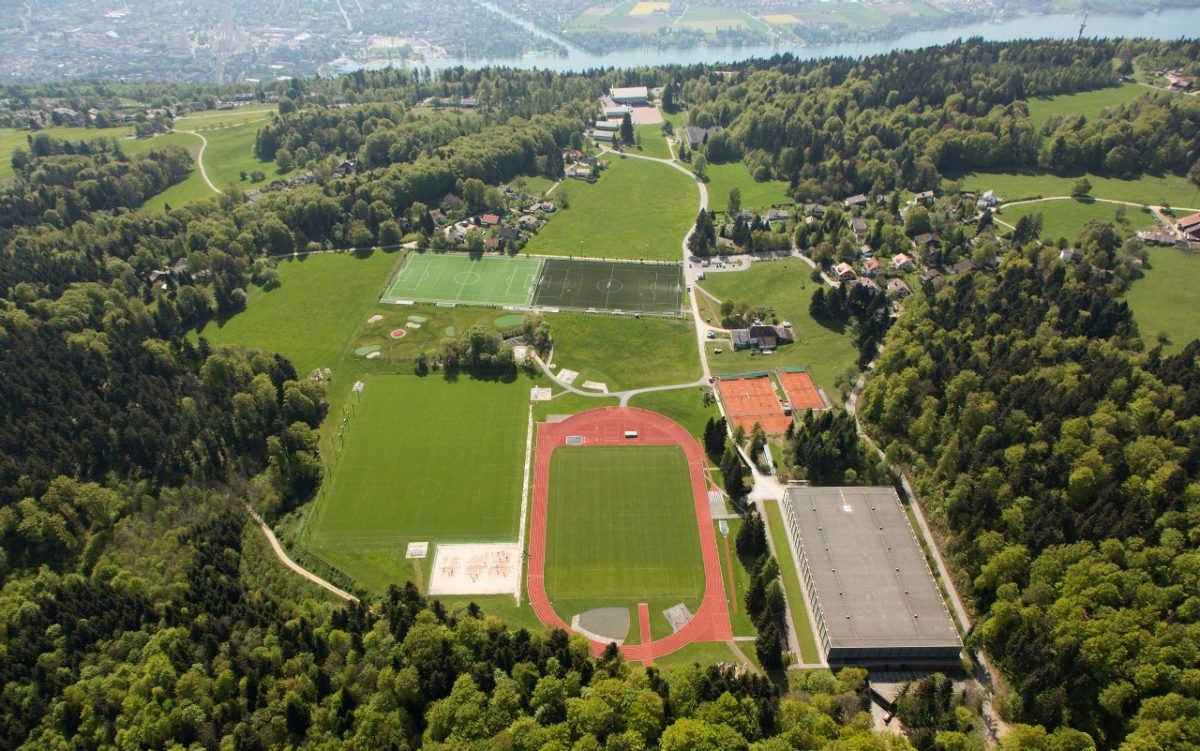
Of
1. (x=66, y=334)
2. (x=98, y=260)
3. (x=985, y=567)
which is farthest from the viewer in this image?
(x=98, y=260)

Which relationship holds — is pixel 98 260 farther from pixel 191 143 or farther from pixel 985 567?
pixel 985 567

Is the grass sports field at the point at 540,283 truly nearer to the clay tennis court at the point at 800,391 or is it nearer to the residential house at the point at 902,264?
the clay tennis court at the point at 800,391

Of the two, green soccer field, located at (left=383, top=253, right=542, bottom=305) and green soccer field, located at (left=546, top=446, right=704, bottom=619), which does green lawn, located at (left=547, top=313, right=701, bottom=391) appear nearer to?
green soccer field, located at (left=383, top=253, right=542, bottom=305)

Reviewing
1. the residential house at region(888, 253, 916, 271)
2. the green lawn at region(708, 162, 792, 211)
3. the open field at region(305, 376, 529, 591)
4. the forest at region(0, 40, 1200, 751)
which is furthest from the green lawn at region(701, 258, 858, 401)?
the open field at region(305, 376, 529, 591)

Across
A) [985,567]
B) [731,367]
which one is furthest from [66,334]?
Result: [985,567]

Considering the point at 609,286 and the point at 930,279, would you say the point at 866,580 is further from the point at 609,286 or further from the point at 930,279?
the point at 609,286

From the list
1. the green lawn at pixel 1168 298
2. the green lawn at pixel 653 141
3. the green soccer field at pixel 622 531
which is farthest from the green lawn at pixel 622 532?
the green lawn at pixel 653 141
